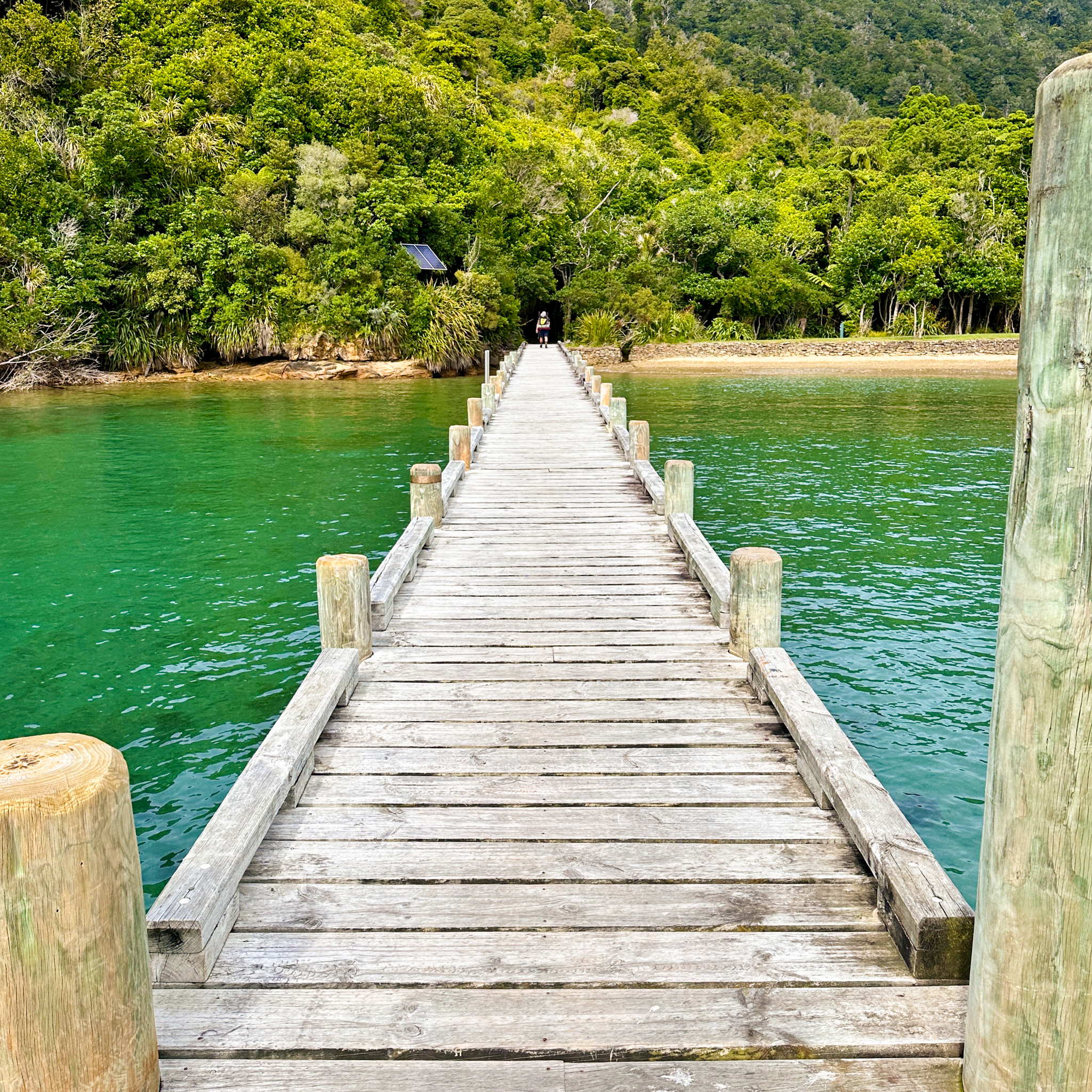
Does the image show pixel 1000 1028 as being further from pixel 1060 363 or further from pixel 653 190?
pixel 653 190

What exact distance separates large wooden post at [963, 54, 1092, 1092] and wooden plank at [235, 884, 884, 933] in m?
0.94

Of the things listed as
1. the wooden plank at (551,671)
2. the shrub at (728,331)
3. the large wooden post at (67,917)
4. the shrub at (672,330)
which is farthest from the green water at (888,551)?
the shrub at (728,331)

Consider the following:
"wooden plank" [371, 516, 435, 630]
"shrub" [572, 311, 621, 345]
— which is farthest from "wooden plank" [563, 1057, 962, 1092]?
"shrub" [572, 311, 621, 345]

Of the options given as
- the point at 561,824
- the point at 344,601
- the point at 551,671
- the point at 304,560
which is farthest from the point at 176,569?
the point at 561,824

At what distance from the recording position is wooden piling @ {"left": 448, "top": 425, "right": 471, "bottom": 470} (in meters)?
12.2

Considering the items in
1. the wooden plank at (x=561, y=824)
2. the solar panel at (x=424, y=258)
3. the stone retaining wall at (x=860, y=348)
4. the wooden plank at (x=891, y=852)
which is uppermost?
the solar panel at (x=424, y=258)

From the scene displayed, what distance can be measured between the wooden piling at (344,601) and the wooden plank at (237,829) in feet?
1.56

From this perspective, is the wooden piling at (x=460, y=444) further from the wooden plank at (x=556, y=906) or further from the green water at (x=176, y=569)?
the wooden plank at (x=556, y=906)

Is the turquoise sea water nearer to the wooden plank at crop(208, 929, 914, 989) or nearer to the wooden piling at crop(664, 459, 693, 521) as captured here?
the wooden piling at crop(664, 459, 693, 521)

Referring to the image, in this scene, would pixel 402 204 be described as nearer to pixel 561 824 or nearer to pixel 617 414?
pixel 617 414

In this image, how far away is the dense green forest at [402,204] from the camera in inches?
1378

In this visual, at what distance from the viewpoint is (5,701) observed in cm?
719

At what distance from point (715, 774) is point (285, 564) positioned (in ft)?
26.2

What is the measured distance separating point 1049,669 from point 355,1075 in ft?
6.74
